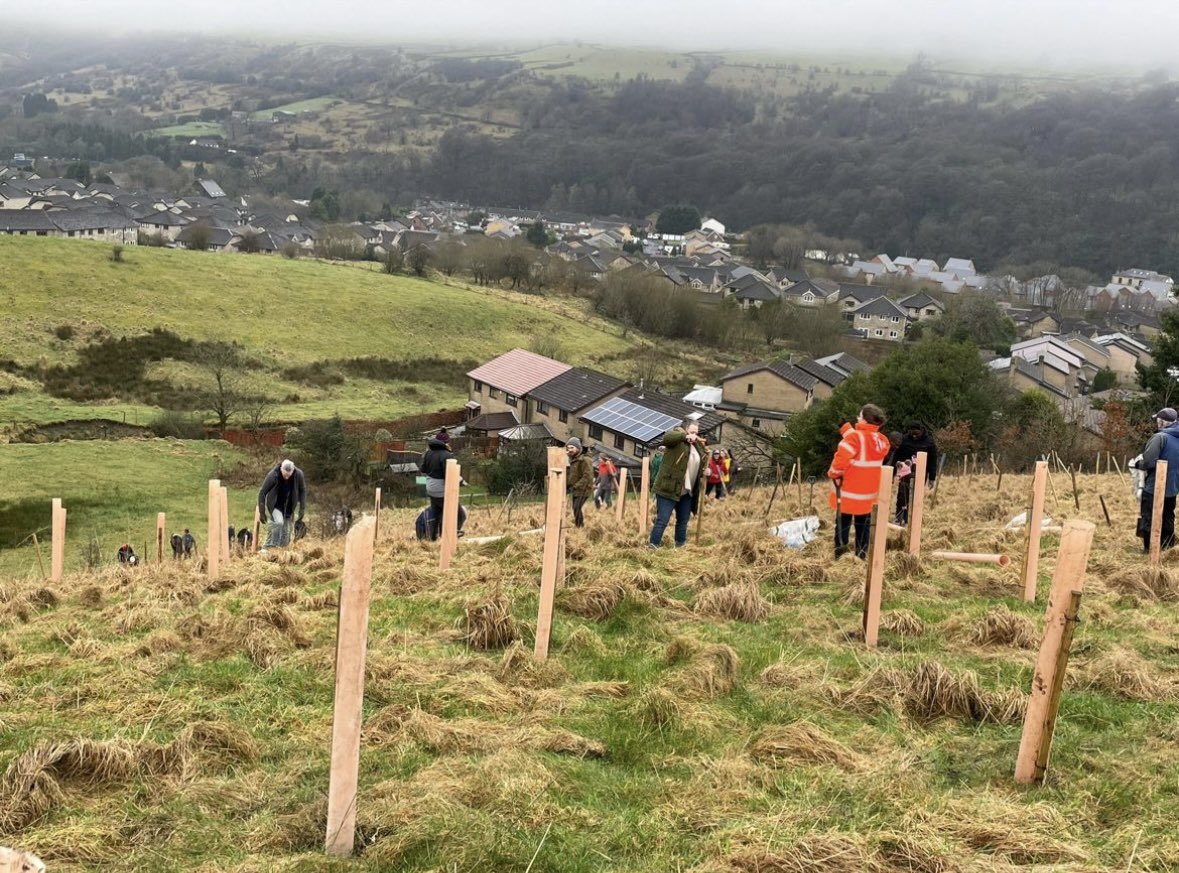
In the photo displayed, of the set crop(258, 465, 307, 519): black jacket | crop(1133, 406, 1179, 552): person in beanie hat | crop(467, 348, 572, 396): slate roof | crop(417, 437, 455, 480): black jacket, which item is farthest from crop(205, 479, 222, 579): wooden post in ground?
crop(467, 348, 572, 396): slate roof

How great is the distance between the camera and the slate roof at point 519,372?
53969 mm

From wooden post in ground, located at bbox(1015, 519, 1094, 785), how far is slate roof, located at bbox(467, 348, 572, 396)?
157ft

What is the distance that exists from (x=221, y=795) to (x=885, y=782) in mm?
3313

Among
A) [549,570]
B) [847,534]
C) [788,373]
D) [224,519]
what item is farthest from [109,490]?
[788,373]

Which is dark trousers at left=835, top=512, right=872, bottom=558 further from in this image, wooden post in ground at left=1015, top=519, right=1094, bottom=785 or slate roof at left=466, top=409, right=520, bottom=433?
slate roof at left=466, top=409, right=520, bottom=433

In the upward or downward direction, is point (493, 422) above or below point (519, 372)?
below

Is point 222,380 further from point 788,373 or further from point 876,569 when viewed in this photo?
point 876,569

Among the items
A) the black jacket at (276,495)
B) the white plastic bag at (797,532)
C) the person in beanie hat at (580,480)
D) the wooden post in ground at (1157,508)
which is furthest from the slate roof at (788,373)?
the wooden post in ground at (1157,508)

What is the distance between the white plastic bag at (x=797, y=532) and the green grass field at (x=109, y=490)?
1982 centimetres

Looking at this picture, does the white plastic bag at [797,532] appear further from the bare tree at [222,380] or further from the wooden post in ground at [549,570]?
the bare tree at [222,380]

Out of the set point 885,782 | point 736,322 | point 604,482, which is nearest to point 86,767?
point 885,782

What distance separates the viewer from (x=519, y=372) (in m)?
55.9

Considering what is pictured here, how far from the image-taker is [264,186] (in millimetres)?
166125

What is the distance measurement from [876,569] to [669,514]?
4.47m
